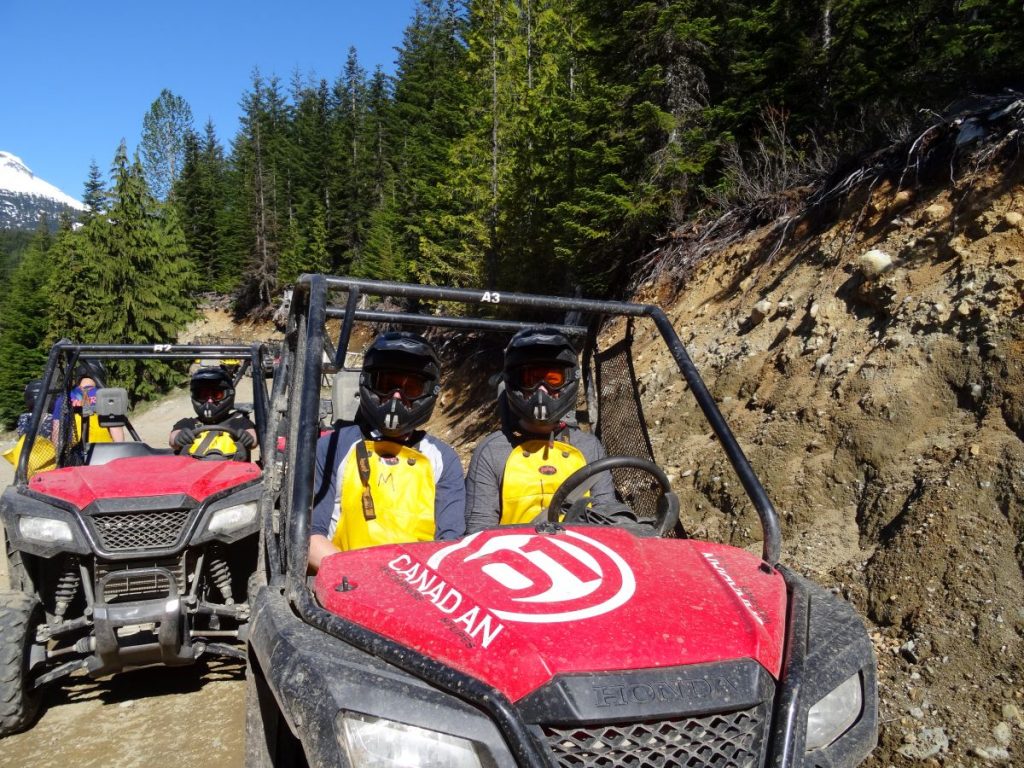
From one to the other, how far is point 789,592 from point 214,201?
6477cm

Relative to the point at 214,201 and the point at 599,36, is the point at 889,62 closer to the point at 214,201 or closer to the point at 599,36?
the point at 599,36

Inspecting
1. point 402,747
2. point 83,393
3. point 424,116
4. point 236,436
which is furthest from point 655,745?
point 424,116

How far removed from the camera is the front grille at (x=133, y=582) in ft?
14.3

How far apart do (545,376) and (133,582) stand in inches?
106

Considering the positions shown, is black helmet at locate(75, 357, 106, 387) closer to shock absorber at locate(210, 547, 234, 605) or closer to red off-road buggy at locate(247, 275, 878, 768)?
shock absorber at locate(210, 547, 234, 605)

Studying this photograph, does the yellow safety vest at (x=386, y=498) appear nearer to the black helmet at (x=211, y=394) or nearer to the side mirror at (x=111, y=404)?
the side mirror at (x=111, y=404)

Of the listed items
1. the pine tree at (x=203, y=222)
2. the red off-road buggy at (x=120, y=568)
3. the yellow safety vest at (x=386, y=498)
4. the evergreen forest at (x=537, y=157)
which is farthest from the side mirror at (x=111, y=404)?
the pine tree at (x=203, y=222)

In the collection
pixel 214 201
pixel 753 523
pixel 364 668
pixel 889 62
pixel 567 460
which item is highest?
pixel 214 201

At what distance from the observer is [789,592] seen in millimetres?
2277

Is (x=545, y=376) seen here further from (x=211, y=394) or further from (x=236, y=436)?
(x=211, y=394)

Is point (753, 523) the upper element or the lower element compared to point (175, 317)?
lower

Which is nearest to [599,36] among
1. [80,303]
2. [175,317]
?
[175,317]

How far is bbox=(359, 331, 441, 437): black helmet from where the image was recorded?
11.2ft

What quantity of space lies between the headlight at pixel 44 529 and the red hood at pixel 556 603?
2825mm
